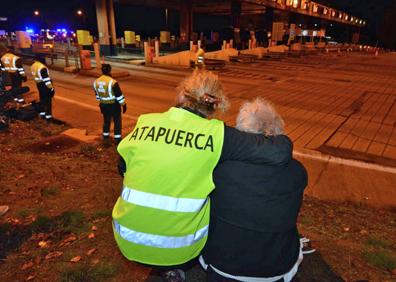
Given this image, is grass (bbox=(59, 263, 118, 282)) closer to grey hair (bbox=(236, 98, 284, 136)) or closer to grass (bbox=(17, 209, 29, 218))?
grass (bbox=(17, 209, 29, 218))

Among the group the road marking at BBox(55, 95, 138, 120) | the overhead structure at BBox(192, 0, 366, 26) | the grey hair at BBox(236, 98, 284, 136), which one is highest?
the overhead structure at BBox(192, 0, 366, 26)

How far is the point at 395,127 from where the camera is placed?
8758 millimetres

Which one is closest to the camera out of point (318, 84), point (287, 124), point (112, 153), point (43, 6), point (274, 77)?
point (112, 153)

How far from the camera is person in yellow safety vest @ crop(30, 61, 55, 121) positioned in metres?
8.28

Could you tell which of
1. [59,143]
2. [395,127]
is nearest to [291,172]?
[59,143]

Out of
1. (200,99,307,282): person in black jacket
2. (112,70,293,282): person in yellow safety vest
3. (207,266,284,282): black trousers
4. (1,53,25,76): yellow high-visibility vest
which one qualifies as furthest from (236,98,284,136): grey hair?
(1,53,25,76): yellow high-visibility vest

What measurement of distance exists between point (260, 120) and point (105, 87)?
5.48 meters

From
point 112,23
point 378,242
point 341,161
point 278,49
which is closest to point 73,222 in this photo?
point 378,242

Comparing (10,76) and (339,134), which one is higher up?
(10,76)

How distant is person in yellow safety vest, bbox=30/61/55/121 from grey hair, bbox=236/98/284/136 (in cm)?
773

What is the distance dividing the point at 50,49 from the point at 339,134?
21.9 metres

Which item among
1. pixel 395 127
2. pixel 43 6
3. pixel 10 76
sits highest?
pixel 43 6

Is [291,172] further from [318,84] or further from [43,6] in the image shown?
[43,6]

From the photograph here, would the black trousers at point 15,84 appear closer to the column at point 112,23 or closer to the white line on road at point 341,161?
the white line on road at point 341,161
